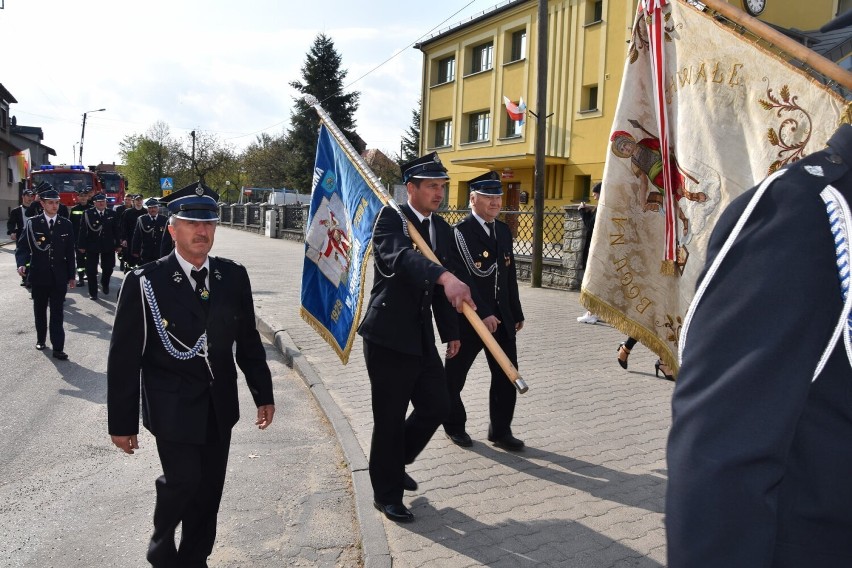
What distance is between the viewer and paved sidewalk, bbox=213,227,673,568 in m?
3.93

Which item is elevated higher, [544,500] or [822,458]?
[822,458]

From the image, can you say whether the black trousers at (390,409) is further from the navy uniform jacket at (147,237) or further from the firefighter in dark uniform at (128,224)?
the firefighter in dark uniform at (128,224)

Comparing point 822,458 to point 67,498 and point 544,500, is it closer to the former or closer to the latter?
point 544,500

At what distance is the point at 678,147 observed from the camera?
10.3 feet

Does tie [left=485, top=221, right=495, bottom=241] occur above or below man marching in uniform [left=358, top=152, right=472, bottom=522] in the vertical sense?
above

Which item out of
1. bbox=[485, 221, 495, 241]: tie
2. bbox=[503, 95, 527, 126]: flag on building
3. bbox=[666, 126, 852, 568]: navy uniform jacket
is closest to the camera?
bbox=[666, 126, 852, 568]: navy uniform jacket

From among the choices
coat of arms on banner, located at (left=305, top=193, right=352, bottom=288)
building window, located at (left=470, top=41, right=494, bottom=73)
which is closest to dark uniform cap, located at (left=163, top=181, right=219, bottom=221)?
coat of arms on banner, located at (left=305, top=193, right=352, bottom=288)

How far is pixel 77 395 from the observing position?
7.27 m

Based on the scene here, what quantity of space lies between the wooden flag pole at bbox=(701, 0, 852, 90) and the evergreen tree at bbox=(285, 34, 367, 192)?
55.2 meters

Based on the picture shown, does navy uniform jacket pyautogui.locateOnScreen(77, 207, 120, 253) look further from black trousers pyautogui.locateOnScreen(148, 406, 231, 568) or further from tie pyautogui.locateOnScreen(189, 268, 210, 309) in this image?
black trousers pyautogui.locateOnScreen(148, 406, 231, 568)

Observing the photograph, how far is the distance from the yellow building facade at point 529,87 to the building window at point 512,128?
0.13 ft

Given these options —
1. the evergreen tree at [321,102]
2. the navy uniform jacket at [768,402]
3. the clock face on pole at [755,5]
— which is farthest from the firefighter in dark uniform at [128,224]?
the evergreen tree at [321,102]

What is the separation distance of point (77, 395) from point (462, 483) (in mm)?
4456

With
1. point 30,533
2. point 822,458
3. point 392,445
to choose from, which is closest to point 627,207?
point 392,445
